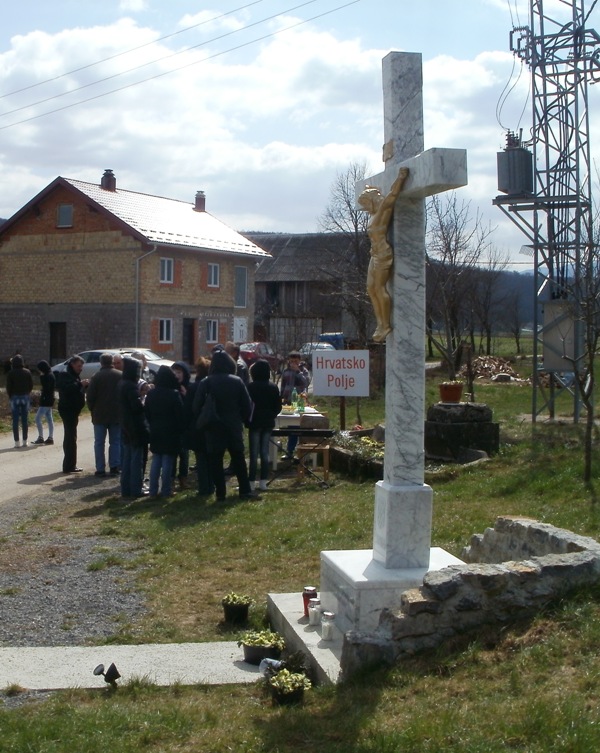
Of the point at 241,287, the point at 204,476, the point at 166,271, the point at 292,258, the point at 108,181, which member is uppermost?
the point at 108,181

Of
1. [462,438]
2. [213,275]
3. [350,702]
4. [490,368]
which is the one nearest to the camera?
[350,702]

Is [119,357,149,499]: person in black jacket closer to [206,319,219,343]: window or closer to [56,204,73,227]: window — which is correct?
[56,204,73,227]: window

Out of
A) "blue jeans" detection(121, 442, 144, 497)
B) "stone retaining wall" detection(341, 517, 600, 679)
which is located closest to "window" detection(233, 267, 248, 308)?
"blue jeans" detection(121, 442, 144, 497)

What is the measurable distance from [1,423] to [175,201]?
27.5m

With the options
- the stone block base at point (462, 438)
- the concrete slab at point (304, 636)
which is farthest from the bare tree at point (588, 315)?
the concrete slab at point (304, 636)

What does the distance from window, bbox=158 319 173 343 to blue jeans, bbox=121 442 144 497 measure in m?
28.6

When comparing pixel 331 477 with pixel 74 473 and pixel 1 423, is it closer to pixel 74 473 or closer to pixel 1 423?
pixel 74 473

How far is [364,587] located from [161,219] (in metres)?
38.8

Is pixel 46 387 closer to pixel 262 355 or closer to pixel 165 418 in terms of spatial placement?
pixel 165 418

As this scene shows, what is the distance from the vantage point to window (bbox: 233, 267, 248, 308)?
4584 centimetres

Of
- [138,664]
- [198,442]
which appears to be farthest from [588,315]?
[138,664]

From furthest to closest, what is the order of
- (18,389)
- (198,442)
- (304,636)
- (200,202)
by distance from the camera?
(200,202) < (18,389) < (198,442) < (304,636)

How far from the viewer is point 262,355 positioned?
31.6m

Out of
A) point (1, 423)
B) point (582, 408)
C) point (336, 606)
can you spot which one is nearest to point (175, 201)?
point (1, 423)
